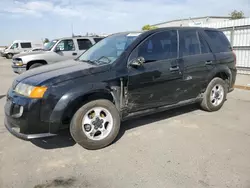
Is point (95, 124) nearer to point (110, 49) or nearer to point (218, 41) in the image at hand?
point (110, 49)

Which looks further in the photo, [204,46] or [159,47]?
[204,46]

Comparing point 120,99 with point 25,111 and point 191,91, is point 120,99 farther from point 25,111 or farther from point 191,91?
point 191,91

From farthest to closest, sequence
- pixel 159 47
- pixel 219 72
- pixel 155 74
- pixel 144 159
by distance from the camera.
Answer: pixel 219 72
pixel 159 47
pixel 155 74
pixel 144 159

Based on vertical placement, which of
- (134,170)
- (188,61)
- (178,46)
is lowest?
(134,170)

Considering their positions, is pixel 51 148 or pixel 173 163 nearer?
pixel 173 163

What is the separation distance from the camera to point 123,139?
3.84 m

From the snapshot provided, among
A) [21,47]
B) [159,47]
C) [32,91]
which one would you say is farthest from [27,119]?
[21,47]

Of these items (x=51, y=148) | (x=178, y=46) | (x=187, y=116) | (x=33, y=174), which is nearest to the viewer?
(x=33, y=174)

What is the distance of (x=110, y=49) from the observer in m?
4.13

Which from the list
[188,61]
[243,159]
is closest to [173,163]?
[243,159]

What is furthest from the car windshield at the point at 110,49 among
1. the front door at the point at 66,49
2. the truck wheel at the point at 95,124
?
the front door at the point at 66,49

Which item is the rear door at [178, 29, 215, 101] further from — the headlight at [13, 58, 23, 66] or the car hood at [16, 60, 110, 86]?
the headlight at [13, 58, 23, 66]

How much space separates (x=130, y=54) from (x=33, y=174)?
2190 millimetres

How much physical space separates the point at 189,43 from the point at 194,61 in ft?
1.23
